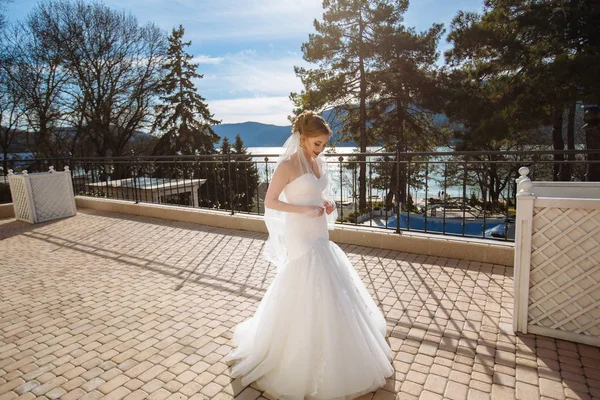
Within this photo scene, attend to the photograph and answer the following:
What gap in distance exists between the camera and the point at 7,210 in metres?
8.56

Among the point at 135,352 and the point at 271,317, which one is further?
the point at 135,352

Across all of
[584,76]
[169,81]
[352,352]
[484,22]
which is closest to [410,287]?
[352,352]

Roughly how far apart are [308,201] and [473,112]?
14.5 meters

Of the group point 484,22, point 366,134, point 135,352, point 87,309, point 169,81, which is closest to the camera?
point 135,352

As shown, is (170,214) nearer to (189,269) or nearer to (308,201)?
(189,269)

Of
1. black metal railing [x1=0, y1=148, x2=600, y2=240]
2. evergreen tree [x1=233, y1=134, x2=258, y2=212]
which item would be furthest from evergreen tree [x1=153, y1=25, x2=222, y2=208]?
black metal railing [x1=0, y1=148, x2=600, y2=240]

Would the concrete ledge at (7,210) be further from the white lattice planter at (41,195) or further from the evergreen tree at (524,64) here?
the evergreen tree at (524,64)

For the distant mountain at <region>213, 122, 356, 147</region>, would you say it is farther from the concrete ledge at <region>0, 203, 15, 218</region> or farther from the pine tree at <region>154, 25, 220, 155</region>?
the concrete ledge at <region>0, 203, 15, 218</region>

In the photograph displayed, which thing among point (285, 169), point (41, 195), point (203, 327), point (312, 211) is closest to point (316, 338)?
point (312, 211)

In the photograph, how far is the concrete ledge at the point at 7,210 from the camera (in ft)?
27.8

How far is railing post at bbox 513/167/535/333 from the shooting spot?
268 cm

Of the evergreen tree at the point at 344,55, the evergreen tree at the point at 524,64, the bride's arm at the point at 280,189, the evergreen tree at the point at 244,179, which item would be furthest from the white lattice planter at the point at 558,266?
the evergreen tree at the point at 344,55

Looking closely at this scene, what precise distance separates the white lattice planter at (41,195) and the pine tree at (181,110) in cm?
1843

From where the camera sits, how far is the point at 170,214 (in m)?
7.47
